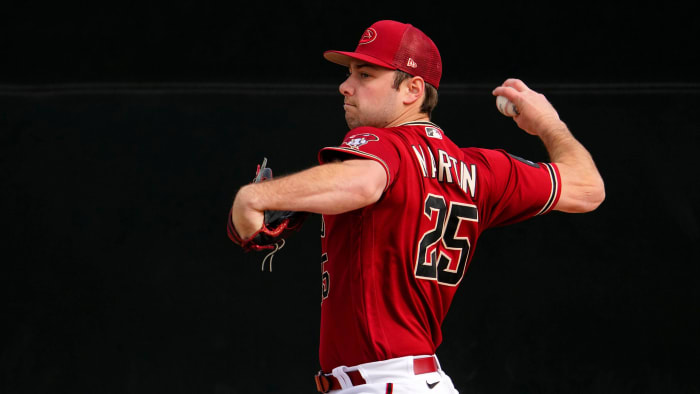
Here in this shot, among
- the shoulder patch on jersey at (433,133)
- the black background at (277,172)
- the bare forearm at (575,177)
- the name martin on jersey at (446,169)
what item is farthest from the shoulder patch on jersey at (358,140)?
the black background at (277,172)

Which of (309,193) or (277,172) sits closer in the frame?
(309,193)

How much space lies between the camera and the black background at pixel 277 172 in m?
3.56

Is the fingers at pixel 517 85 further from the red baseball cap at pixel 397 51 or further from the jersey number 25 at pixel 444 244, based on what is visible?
the jersey number 25 at pixel 444 244

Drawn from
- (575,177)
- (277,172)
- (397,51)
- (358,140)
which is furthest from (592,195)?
(277,172)

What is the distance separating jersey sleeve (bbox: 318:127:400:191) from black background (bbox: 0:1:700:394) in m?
1.90

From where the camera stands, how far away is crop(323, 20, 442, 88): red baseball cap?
6.73 feet

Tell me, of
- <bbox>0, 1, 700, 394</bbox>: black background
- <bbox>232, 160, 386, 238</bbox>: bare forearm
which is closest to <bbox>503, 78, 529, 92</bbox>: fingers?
<bbox>232, 160, 386, 238</bbox>: bare forearm

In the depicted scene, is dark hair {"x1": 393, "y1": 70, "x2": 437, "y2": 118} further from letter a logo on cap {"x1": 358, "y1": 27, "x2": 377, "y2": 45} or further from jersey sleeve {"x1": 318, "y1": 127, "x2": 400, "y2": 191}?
jersey sleeve {"x1": 318, "y1": 127, "x2": 400, "y2": 191}

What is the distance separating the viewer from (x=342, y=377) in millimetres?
1854

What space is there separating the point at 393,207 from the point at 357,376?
364 mm

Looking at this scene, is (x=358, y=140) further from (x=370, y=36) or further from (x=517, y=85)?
(x=517, y=85)

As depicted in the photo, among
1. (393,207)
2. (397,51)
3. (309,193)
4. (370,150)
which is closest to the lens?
(309,193)

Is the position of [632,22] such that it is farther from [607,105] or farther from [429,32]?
[429,32]

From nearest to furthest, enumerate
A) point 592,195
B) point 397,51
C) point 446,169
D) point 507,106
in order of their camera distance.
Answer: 1. point 446,169
2. point 397,51
3. point 592,195
4. point 507,106
